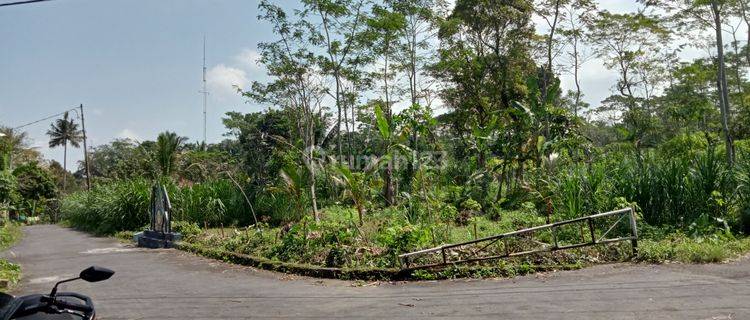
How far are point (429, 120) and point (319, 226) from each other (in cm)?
294

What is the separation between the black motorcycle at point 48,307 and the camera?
2.56 meters

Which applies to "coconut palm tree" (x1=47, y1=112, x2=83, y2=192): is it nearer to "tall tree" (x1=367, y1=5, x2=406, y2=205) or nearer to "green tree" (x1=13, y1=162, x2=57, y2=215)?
"green tree" (x1=13, y1=162, x2=57, y2=215)

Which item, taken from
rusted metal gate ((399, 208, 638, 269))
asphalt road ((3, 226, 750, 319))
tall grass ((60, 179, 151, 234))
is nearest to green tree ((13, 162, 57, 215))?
tall grass ((60, 179, 151, 234))

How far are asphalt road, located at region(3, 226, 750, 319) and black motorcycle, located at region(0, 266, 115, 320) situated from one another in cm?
335

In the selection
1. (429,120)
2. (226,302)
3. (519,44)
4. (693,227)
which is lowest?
(226,302)

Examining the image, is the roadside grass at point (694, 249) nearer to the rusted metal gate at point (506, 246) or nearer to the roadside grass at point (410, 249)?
the roadside grass at point (410, 249)

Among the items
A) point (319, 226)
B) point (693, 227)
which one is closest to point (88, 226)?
point (319, 226)

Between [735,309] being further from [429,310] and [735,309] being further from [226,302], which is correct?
[226,302]

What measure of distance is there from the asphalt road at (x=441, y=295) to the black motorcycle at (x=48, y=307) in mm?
3352

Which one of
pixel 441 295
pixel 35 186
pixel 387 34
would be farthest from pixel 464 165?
pixel 35 186

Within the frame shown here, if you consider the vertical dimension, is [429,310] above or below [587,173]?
below

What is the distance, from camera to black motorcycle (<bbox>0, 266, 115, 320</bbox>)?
2559 millimetres

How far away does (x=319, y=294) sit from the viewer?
23.0 ft

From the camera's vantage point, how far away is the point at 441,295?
6.54m
